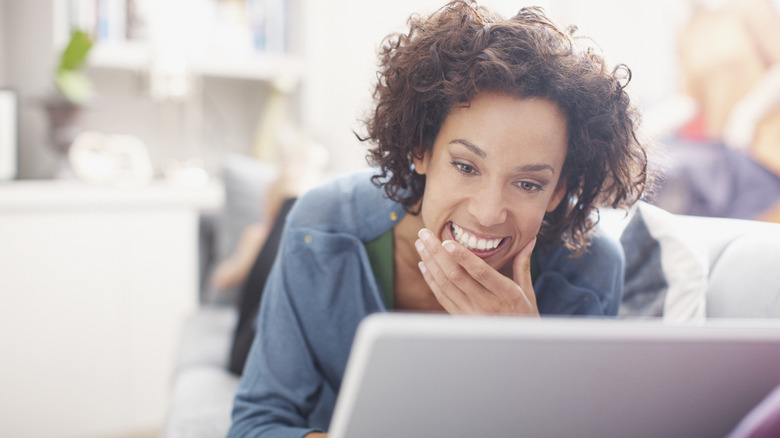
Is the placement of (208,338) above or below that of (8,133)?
below

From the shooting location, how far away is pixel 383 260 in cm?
88

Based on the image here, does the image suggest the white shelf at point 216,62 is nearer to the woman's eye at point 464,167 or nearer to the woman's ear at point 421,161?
the woman's ear at point 421,161

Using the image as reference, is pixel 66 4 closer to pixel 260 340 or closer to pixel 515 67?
pixel 260 340

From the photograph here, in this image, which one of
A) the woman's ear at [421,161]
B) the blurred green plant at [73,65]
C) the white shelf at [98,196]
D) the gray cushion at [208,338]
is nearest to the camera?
the woman's ear at [421,161]

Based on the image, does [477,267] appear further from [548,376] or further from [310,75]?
[310,75]

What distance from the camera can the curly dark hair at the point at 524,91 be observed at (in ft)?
2.19

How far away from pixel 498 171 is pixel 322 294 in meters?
0.35

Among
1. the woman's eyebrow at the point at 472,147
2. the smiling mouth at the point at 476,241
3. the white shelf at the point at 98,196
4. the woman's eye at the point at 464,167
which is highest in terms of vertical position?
the woman's eyebrow at the point at 472,147

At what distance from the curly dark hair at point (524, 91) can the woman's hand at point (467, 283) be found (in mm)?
111

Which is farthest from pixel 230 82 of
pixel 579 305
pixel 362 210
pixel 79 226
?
pixel 579 305

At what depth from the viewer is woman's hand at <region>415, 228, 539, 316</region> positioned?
677mm

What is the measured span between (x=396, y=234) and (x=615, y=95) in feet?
1.17

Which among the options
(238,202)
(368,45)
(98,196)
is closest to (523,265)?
(238,202)

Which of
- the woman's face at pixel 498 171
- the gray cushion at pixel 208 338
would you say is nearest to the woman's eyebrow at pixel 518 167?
the woman's face at pixel 498 171
